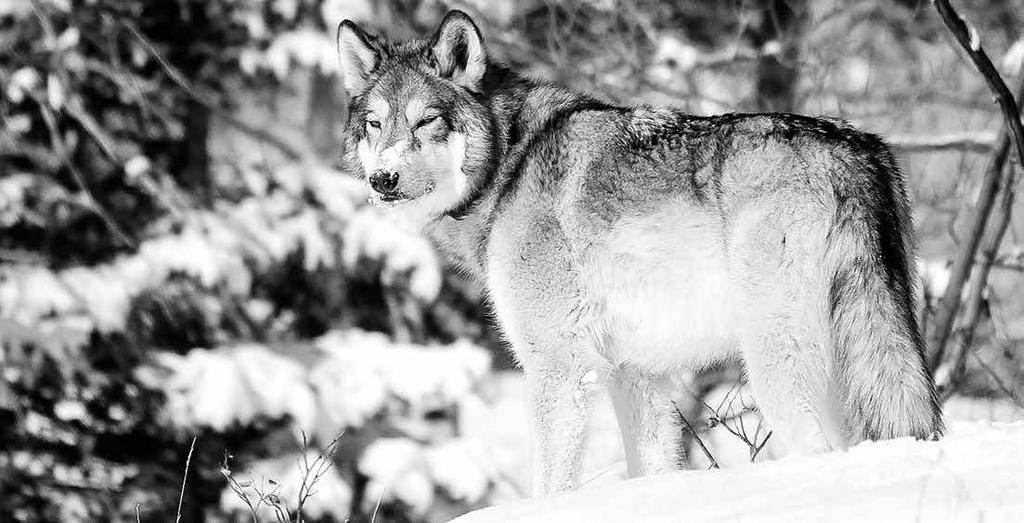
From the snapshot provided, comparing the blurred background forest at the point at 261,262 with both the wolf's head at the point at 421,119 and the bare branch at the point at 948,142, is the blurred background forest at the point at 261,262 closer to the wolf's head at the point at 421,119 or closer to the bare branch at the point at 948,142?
the bare branch at the point at 948,142

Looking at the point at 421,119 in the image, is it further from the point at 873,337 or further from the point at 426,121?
the point at 873,337

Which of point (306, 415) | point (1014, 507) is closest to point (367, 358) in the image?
point (306, 415)

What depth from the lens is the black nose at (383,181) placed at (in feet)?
15.3

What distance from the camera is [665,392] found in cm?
490

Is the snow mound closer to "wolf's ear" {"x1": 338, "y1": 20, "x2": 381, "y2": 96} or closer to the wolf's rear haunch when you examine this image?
the wolf's rear haunch

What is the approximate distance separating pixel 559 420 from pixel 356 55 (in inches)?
74.0

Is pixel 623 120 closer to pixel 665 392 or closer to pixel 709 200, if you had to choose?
pixel 709 200

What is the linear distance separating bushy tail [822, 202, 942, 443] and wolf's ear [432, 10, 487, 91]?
5.88 ft

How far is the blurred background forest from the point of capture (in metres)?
9.34

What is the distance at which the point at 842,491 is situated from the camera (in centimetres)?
293

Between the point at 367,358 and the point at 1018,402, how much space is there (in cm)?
533

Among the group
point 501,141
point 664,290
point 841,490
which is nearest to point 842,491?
point 841,490

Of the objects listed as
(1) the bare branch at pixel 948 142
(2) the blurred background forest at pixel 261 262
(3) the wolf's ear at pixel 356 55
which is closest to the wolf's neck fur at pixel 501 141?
(3) the wolf's ear at pixel 356 55

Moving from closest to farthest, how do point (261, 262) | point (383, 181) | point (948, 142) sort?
point (383, 181) → point (948, 142) → point (261, 262)
